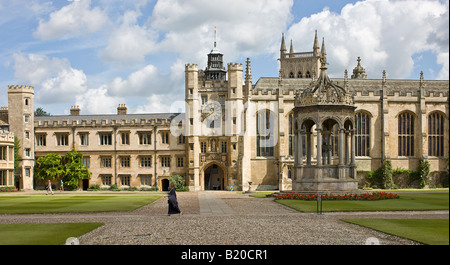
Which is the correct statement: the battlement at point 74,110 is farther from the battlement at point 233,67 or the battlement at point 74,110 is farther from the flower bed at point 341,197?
the flower bed at point 341,197

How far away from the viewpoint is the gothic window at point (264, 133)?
58531 mm

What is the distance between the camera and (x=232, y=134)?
58219 millimetres

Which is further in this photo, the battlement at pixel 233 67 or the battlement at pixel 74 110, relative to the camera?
the battlement at pixel 74 110

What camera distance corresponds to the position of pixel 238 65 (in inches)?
2329

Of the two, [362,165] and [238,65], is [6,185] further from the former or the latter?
[362,165]

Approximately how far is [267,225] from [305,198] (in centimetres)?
1632

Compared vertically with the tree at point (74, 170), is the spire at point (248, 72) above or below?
above

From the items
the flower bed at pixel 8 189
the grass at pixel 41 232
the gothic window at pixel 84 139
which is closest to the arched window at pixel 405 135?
the gothic window at pixel 84 139

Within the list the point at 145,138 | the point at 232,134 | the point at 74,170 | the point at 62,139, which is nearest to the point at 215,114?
the point at 232,134

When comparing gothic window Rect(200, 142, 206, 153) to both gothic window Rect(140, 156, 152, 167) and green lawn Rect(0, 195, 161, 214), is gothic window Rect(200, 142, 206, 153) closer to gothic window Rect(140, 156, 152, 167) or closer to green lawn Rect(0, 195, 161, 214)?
gothic window Rect(140, 156, 152, 167)

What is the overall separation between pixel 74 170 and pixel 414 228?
51.4 metres

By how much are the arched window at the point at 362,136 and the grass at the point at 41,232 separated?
46.1 meters

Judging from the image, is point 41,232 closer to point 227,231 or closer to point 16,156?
point 227,231

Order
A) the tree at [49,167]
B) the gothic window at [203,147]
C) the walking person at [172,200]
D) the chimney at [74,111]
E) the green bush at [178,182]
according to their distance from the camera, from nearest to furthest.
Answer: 1. the walking person at [172,200]
2. the green bush at [178,182]
3. the gothic window at [203,147]
4. the tree at [49,167]
5. the chimney at [74,111]
